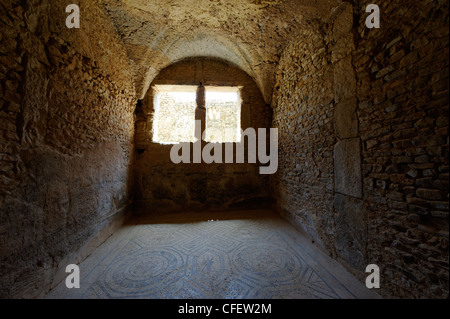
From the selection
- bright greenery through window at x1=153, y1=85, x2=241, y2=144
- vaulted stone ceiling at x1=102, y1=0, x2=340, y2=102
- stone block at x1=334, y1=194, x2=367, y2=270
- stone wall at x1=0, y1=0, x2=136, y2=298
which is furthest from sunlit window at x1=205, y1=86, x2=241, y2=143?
stone block at x1=334, y1=194, x2=367, y2=270

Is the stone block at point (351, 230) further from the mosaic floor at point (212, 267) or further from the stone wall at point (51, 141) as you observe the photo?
the stone wall at point (51, 141)

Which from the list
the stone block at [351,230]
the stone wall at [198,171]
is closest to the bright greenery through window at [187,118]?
the stone wall at [198,171]

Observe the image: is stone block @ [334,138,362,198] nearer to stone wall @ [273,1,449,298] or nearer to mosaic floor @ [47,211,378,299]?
stone wall @ [273,1,449,298]

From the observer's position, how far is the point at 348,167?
212 cm

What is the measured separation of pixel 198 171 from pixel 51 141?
295 centimetres

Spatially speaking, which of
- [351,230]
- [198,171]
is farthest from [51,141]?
[351,230]

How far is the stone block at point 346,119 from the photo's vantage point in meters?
2.05

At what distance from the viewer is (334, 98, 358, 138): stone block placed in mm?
2053

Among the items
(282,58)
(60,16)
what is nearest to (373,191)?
(282,58)

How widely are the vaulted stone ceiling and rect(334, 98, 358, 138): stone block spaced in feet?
A: 4.43

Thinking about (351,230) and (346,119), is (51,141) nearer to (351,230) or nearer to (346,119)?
(346,119)

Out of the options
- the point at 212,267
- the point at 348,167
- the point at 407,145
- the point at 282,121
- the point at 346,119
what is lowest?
the point at 212,267
